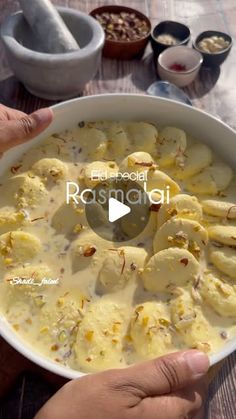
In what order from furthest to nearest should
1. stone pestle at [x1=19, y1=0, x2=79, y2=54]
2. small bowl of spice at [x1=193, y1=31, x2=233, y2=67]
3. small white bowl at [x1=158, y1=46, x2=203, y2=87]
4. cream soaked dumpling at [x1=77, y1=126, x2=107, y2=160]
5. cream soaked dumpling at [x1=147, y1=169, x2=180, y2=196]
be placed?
small bowl of spice at [x1=193, y1=31, x2=233, y2=67] → small white bowl at [x1=158, y1=46, x2=203, y2=87] → stone pestle at [x1=19, y1=0, x2=79, y2=54] → cream soaked dumpling at [x1=77, y1=126, x2=107, y2=160] → cream soaked dumpling at [x1=147, y1=169, x2=180, y2=196]

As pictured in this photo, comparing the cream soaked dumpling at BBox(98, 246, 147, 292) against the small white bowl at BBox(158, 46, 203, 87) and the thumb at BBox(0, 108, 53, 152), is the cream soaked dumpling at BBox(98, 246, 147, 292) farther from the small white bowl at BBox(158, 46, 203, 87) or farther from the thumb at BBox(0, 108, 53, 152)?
the small white bowl at BBox(158, 46, 203, 87)

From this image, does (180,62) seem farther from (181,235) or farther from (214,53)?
(181,235)

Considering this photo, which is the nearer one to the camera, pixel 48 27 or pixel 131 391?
pixel 131 391

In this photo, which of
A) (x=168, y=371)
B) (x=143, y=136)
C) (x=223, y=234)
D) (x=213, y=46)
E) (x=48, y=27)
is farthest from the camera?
(x=213, y=46)

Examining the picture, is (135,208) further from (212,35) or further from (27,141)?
(212,35)

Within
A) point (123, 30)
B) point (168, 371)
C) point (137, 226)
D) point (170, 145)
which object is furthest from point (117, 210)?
point (123, 30)

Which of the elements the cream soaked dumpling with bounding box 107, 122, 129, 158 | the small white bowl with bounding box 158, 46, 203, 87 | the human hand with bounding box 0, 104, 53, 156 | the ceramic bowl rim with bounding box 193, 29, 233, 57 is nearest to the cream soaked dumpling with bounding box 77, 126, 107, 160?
the cream soaked dumpling with bounding box 107, 122, 129, 158
